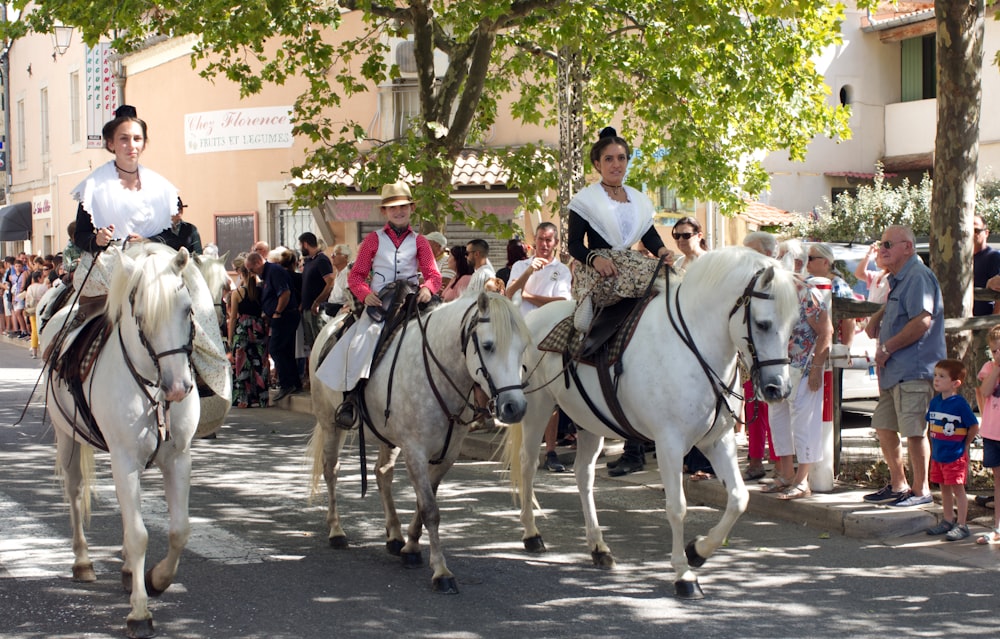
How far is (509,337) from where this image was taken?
6.63 meters

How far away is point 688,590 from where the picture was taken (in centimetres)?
664

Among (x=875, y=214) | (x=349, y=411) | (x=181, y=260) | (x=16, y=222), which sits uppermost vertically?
(x=16, y=222)

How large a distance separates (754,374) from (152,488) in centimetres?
579

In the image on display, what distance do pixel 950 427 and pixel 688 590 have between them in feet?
8.01

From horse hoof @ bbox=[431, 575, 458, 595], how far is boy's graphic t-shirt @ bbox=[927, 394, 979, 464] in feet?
11.3

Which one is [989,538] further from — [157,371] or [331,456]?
[157,371]

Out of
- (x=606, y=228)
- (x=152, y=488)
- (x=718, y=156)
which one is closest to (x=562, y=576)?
(x=606, y=228)

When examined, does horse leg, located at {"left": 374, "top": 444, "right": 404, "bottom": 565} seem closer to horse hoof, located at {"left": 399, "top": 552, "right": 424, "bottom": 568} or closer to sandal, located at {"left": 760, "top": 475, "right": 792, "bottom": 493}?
horse hoof, located at {"left": 399, "top": 552, "right": 424, "bottom": 568}

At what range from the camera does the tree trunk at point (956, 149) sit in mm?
9359

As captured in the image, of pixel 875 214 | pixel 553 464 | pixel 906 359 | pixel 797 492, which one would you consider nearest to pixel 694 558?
pixel 797 492

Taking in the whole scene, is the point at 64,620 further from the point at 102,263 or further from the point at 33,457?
the point at 33,457

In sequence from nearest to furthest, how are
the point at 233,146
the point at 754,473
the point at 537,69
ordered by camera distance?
the point at 754,473 < the point at 537,69 < the point at 233,146

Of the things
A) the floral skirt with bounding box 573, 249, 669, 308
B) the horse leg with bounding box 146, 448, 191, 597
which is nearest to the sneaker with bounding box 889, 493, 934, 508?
the floral skirt with bounding box 573, 249, 669, 308

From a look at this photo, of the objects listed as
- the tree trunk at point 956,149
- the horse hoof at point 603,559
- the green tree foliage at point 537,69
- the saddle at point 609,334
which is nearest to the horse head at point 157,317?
the saddle at point 609,334
